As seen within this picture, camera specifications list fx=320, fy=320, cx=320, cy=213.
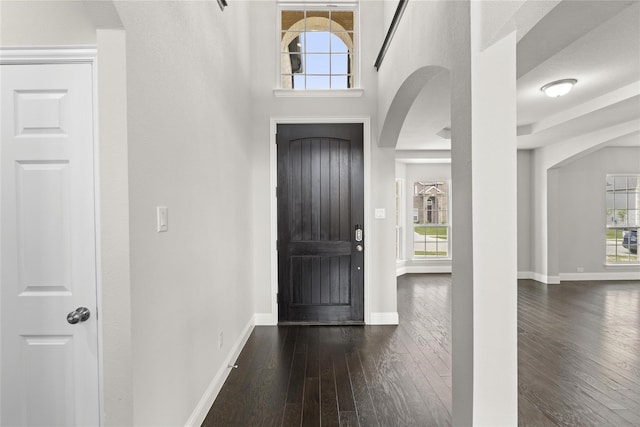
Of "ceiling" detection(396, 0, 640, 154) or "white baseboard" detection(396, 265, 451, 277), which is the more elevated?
"ceiling" detection(396, 0, 640, 154)

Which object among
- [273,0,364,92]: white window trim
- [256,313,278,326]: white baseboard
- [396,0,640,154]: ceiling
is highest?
[273,0,364,92]: white window trim

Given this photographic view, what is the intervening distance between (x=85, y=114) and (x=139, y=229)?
0.54 m

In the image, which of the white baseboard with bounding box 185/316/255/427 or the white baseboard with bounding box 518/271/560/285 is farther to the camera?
the white baseboard with bounding box 518/271/560/285

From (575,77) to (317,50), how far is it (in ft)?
9.16

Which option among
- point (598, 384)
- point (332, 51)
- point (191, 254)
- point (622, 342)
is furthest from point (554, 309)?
point (191, 254)

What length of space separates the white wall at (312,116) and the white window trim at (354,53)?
1.7 inches

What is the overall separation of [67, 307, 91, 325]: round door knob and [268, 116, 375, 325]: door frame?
240 centimetres

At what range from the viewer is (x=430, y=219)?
7.14 metres

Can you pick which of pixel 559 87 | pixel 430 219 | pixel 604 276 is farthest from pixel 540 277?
pixel 559 87

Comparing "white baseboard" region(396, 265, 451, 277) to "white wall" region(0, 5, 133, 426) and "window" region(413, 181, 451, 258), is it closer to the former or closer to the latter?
"window" region(413, 181, 451, 258)

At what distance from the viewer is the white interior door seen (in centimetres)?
136

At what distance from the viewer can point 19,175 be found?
136cm

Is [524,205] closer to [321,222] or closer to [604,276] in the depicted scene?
[604,276]

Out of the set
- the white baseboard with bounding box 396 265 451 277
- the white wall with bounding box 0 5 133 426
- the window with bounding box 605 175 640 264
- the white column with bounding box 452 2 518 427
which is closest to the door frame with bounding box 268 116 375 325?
the white column with bounding box 452 2 518 427
